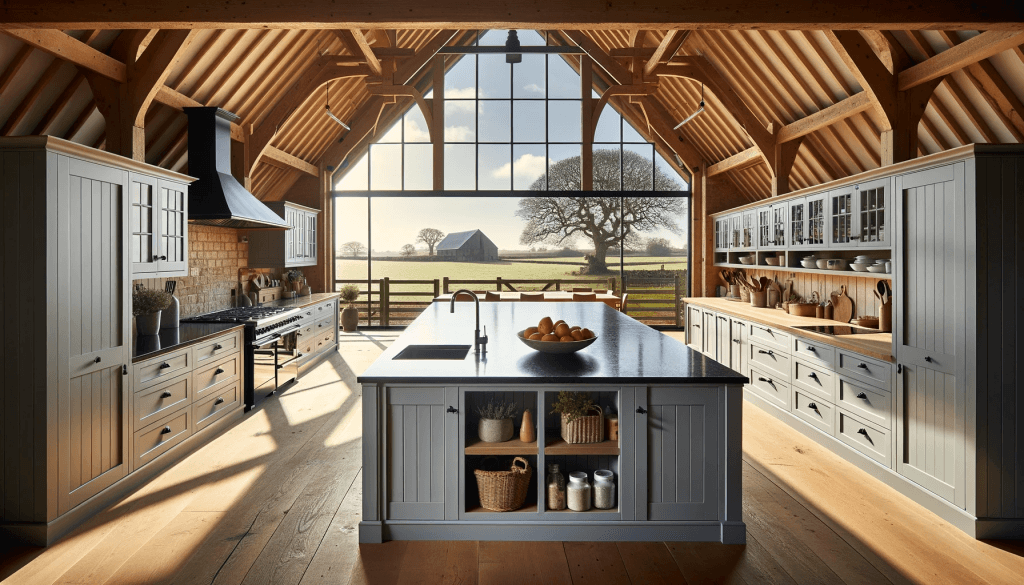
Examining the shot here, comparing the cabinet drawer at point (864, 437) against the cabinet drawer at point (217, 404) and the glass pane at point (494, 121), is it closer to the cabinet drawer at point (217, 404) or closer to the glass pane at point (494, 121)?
the cabinet drawer at point (217, 404)

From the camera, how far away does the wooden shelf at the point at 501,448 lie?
2643 mm

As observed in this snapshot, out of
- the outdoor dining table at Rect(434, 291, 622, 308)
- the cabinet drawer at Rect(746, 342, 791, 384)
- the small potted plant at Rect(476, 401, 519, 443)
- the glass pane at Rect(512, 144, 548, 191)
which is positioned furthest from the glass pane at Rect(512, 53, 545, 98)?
the small potted plant at Rect(476, 401, 519, 443)

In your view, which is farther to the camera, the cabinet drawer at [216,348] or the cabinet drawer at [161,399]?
the cabinet drawer at [216,348]

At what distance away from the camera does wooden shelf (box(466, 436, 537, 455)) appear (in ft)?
8.67

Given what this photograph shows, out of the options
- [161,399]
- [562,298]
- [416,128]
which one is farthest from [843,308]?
[416,128]

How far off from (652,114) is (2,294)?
8505mm

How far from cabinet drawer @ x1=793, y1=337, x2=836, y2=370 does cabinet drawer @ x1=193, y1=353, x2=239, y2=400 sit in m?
4.53

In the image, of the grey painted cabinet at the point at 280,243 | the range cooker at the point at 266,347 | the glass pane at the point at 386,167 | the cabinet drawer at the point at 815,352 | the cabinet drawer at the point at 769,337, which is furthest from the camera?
the glass pane at the point at 386,167

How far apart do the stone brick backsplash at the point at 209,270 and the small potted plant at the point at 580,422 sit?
4.11 m

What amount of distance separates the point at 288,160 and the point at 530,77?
920cm

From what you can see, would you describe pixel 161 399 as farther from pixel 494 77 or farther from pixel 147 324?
pixel 494 77

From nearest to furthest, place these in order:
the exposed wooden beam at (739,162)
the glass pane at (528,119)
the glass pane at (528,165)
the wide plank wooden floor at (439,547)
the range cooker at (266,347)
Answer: the wide plank wooden floor at (439,547), the range cooker at (266,347), the exposed wooden beam at (739,162), the glass pane at (528,119), the glass pane at (528,165)

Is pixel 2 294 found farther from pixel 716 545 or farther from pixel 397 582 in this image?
pixel 716 545

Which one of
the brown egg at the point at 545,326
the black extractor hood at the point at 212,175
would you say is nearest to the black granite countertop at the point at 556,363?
the brown egg at the point at 545,326
